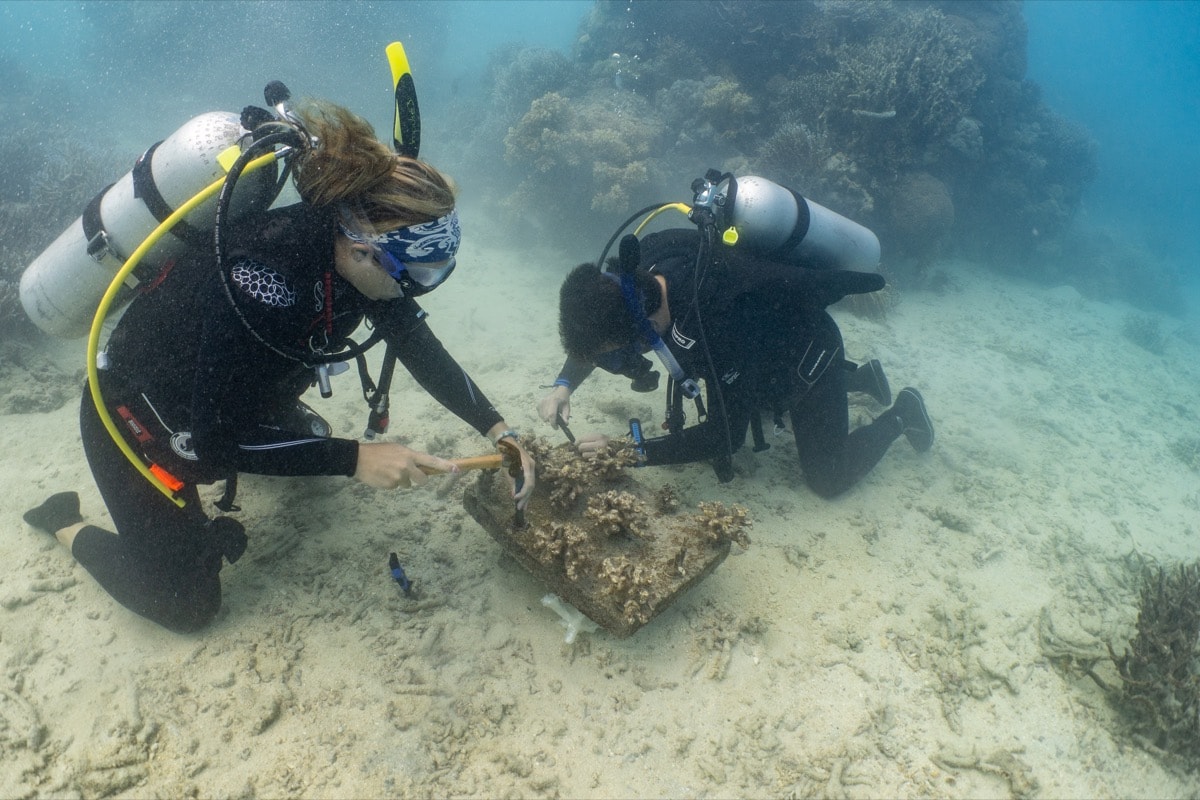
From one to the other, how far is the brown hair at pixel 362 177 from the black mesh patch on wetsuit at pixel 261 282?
34 centimetres

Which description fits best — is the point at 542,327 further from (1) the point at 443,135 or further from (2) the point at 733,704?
(1) the point at 443,135

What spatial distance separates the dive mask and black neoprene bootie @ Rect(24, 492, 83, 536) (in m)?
2.85

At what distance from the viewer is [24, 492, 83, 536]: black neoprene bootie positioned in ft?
11.0

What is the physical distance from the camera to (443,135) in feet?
55.7

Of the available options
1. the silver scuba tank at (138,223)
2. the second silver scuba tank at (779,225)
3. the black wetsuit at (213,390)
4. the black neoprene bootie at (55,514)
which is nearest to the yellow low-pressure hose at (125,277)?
the black wetsuit at (213,390)

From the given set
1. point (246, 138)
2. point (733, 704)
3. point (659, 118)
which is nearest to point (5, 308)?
point (246, 138)

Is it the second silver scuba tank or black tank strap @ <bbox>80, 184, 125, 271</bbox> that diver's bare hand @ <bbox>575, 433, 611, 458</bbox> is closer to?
the second silver scuba tank

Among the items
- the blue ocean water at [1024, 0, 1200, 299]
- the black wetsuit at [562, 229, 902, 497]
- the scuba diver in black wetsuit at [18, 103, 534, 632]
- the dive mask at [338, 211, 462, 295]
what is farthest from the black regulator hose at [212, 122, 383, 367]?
the blue ocean water at [1024, 0, 1200, 299]

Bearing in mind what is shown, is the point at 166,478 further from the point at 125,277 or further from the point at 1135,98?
the point at 1135,98

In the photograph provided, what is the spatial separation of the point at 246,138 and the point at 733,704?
3659 millimetres

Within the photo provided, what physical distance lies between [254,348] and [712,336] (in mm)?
2570

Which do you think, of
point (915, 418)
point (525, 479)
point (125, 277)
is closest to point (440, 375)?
point (525, 479)

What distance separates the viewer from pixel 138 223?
A: 8.84 feet

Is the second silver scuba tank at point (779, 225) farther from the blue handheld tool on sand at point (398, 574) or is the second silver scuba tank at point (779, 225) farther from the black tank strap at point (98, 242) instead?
the black tank strap at point (98, 242)
